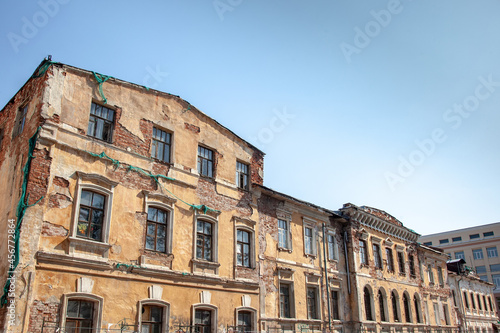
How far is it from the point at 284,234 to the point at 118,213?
854 cm

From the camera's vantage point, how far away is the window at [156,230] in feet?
45.2

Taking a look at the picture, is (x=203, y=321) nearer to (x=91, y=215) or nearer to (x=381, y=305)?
(x=91, y=215)

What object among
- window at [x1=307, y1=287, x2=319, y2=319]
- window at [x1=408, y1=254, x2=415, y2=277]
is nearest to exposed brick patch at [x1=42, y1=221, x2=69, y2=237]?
window at [x1=307, y1=287, x2=319, y2=319]

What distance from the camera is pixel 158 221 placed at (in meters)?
14.2

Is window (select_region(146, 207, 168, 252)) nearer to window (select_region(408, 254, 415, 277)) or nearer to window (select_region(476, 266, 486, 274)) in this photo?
window (select_region(408, 254, 415, 277))

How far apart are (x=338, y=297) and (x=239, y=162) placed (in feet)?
28.8

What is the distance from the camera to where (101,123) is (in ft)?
44.7

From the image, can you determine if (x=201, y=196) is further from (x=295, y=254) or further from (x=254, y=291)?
(x=295, y=254)

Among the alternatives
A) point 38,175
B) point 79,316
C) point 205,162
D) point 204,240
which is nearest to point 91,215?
point 38,175

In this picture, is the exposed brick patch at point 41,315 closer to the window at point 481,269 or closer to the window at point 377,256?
the window at point 377,256

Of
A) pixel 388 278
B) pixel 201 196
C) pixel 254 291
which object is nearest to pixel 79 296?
pixel 201 196

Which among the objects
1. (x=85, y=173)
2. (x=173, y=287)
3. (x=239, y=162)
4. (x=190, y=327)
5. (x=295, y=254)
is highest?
(x=239, y=162)

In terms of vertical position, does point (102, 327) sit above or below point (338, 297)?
below

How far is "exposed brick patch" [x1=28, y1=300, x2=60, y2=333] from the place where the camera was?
1044 cm
